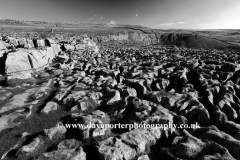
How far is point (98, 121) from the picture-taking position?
27.4 meters

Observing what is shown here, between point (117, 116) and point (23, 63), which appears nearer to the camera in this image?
point (117, 116)

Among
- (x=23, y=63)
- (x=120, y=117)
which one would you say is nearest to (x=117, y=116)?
(x=120, y=117)

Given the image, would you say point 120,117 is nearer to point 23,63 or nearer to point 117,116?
point 117,116

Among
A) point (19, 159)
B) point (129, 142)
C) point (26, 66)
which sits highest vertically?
point (26, 66)

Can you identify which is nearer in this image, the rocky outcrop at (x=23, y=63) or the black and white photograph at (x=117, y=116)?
the black and white photograph at (x=117, y=116)

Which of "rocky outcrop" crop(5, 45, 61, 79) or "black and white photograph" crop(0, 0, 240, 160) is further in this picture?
"rocky outcrop" crop(5, 45, 61, 79)

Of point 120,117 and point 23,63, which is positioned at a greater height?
point 23,63

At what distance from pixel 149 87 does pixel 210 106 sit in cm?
1623

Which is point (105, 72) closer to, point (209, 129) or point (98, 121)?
point (98, 121)

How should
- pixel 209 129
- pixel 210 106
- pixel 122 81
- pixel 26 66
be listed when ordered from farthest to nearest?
pixel 26 66 → pixel 122 81 → pixel 210 106 → pixel 209 129

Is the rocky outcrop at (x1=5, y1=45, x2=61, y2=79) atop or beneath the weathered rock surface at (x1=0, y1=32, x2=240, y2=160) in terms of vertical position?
atop

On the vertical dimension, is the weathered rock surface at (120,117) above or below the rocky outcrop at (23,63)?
below

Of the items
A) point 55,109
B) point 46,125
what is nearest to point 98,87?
point 55,109

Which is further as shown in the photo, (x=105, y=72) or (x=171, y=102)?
(x=105, y=72)
